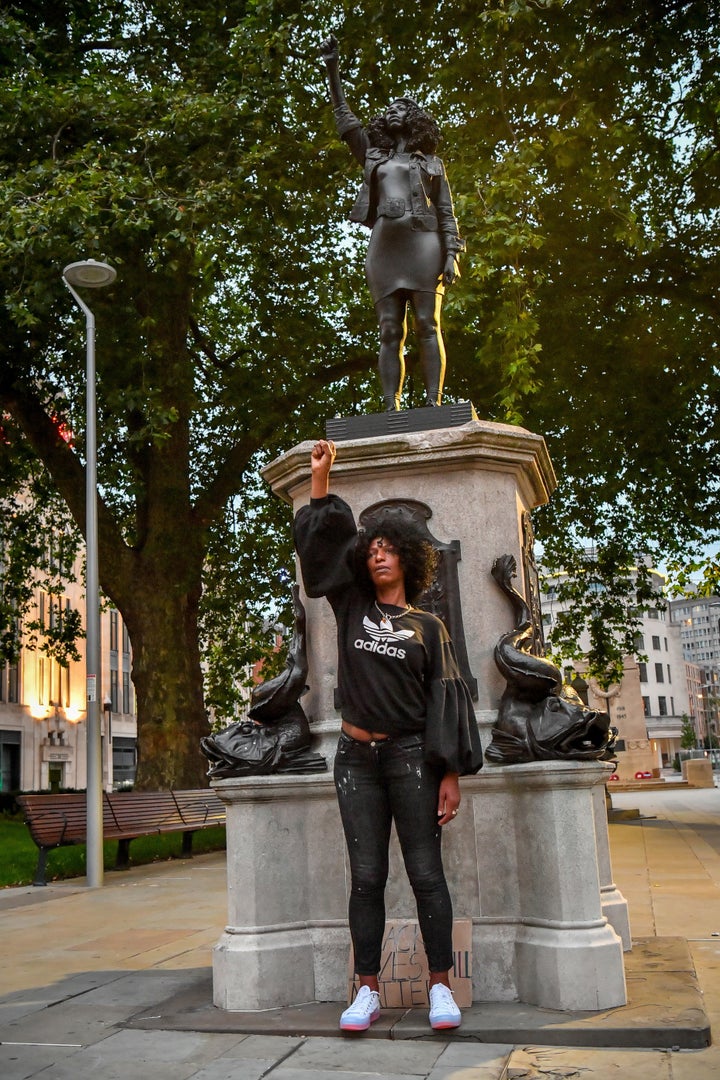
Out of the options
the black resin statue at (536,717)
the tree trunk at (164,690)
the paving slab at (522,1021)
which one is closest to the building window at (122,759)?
the tree trunk at (164,690)

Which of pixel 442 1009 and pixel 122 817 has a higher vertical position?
pixel 122 817

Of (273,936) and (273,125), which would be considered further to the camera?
(273,125)

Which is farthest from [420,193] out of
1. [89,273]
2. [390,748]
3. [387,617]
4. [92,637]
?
[89,273]

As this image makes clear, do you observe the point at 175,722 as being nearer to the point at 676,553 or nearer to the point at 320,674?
the point at 676,553

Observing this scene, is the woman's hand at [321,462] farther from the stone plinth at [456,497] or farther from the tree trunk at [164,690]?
the tree trunk at [164,690]

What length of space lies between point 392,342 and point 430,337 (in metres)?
0.23

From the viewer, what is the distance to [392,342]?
6656mm

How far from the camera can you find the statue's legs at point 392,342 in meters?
6.62

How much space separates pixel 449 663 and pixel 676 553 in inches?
723

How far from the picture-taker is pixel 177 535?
1883 centimetres

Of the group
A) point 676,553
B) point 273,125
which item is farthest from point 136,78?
point 676,553

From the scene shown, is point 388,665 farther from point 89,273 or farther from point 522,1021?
point 89,273

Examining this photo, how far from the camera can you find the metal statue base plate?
6055 millimetres

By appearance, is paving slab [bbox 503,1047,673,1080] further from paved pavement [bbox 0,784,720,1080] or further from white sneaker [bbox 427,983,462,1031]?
white sneaker [bbox 427,983,462,1031]
